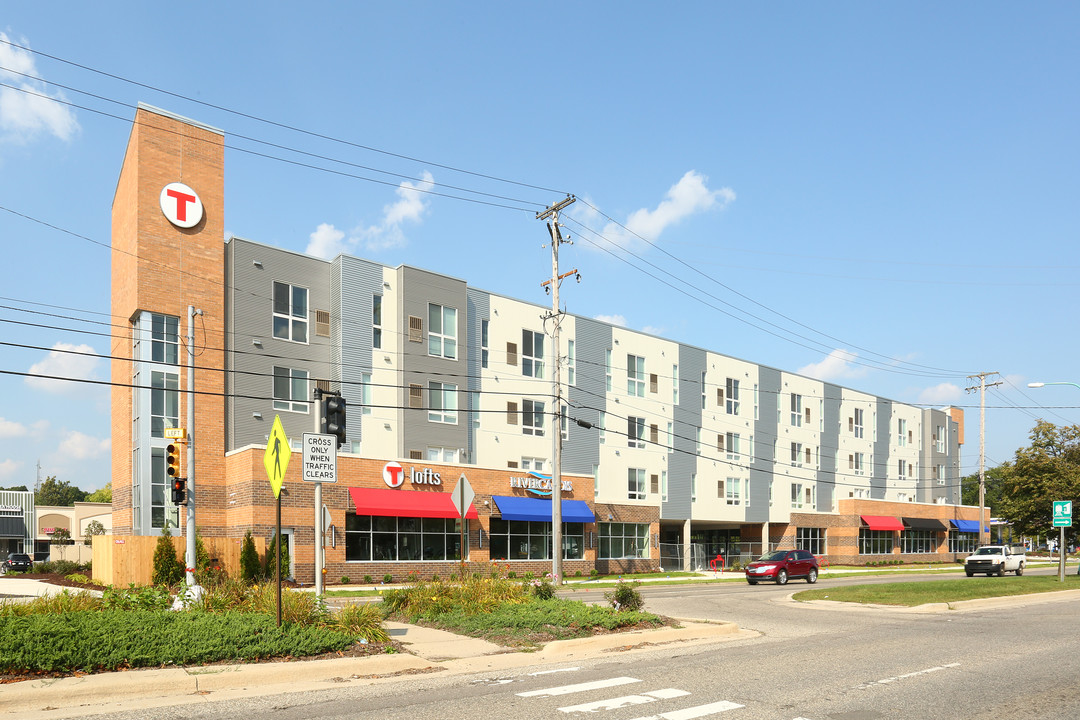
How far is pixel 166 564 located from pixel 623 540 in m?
24.7

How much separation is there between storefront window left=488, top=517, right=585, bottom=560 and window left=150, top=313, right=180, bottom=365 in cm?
1621

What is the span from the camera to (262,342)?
3831 cm

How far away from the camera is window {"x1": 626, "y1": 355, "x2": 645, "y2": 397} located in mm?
52844

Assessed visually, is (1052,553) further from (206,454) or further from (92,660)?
(92,660)

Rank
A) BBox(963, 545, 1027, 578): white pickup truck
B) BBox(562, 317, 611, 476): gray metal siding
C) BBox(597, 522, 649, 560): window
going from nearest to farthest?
BBox(963, 545, 1027, 578): white pickup truck < BBox(597, 522, 649, 560): window < BBox(562, 317, 611, 476): gray metal siding

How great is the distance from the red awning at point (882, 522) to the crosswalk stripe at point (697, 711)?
6282cm

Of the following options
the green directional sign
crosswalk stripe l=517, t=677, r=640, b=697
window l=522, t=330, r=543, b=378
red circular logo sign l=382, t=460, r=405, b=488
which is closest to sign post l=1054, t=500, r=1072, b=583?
the green directional sign

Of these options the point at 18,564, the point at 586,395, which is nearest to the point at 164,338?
the point at 586,395

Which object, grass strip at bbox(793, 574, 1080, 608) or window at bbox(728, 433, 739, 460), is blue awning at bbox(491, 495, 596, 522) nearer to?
grass strip at bbox(793, 574, 1080, 608)

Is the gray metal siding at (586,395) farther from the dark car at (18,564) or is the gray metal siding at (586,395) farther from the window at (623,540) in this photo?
the dark car at (18,564)

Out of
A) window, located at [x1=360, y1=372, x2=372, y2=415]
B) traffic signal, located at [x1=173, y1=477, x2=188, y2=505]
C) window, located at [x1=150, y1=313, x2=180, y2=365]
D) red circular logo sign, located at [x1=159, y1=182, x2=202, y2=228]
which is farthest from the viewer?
window, located at [x1=360, y1=372, x2=372, y2=415]

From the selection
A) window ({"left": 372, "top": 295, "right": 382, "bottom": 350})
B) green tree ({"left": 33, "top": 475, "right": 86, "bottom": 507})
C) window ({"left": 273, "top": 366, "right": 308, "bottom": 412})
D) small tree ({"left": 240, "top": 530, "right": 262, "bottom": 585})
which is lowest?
green tree ({"left": 33, "top": 475, "right": 86, "bottom": 507})

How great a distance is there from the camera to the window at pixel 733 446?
194ft

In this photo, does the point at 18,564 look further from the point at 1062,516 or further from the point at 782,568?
the point at 1062,516
